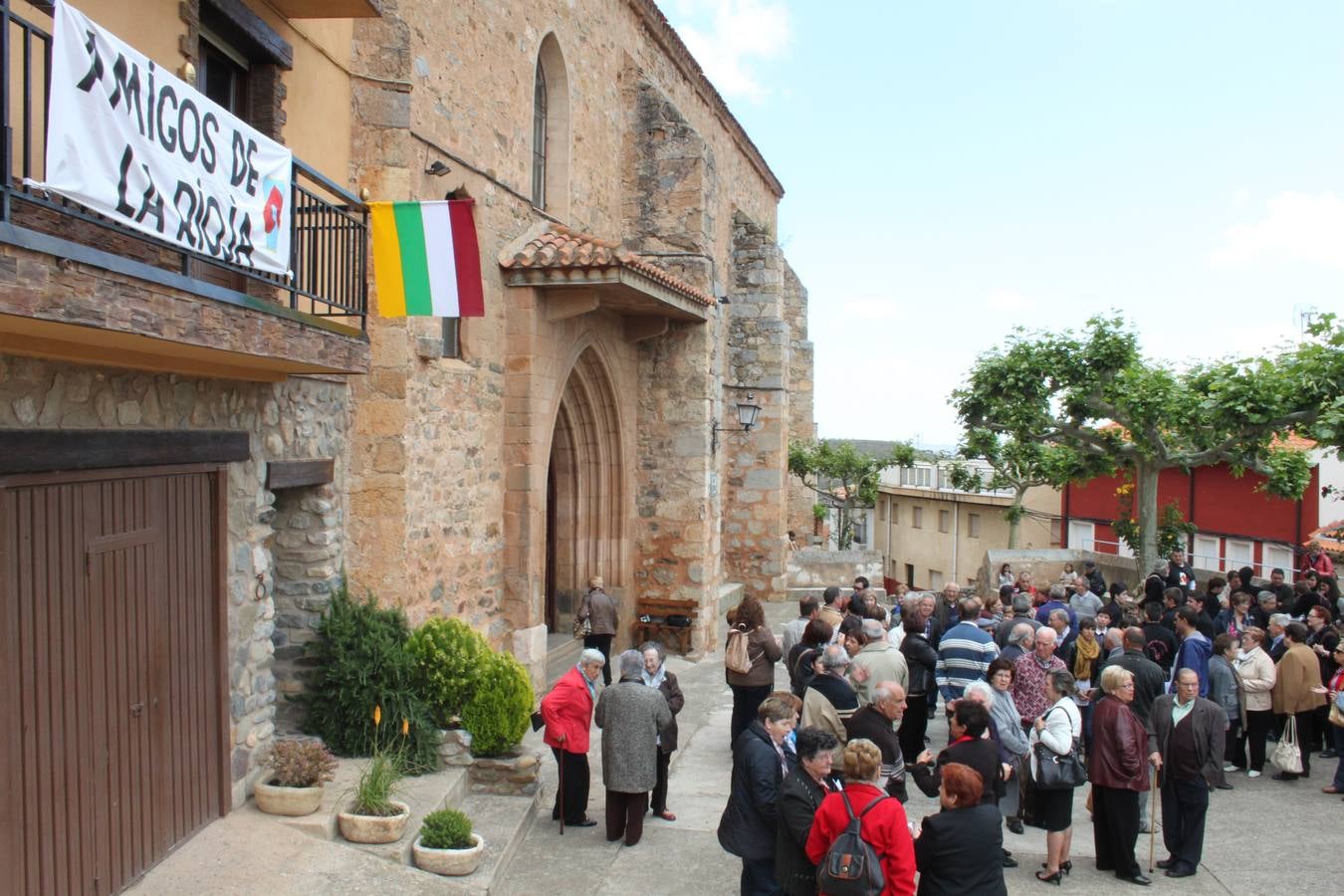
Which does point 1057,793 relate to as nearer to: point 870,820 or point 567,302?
point 870,820

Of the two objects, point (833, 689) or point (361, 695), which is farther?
point (361, 695)

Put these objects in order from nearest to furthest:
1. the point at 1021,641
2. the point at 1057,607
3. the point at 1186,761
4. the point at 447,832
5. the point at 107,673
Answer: the point at 107,673, the point at 447,832, the point at 1186,761, the point at 1021,641, the point at 1057,607

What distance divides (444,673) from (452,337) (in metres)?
3.50

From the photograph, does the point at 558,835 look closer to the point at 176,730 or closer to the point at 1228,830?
the point at 176,730

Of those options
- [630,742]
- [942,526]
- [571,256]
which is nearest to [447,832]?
[630,742]

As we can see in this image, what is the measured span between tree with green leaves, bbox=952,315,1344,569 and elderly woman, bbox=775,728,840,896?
41.2 feet

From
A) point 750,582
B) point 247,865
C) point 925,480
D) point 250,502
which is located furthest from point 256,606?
point 925,480

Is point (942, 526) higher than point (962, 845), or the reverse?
point (962, 845)

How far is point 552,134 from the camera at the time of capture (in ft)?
41.2

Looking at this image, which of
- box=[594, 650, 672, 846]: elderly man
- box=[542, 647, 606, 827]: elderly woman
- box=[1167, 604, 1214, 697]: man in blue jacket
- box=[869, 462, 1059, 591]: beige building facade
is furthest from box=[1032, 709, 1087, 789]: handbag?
box=[869, 462, 1059, 591]: beige building facade

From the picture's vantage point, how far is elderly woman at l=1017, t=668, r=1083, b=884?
661 cm

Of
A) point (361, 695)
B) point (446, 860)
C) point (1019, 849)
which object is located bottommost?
point (1019, 849)

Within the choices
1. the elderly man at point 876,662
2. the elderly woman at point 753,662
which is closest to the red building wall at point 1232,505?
the elderly woman at point 753,662

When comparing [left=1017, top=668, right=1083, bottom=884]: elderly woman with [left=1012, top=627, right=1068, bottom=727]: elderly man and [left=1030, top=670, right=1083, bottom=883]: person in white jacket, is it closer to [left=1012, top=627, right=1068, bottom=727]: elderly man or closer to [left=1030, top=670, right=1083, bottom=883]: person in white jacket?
[left=1030, top=670, right=1083, bottom=883]: person in white jacket
